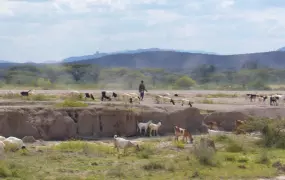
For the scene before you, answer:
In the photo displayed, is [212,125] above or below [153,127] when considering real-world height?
below

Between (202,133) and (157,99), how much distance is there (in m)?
10.2

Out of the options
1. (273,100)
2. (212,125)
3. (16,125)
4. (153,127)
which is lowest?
(212,125)

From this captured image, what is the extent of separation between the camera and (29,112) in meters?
31.6

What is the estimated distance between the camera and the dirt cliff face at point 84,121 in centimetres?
3083

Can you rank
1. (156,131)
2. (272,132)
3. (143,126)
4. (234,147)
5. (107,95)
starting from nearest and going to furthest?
(234,147), (272,132), (143,126), (156,131), (107,95)

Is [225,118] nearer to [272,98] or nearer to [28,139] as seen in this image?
[272,98]

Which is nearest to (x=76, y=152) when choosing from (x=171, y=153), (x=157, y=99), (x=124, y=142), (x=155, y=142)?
(x=124, y=142)

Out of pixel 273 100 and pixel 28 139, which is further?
pixel 273 100

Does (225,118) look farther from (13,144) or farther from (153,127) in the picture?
(13,144)

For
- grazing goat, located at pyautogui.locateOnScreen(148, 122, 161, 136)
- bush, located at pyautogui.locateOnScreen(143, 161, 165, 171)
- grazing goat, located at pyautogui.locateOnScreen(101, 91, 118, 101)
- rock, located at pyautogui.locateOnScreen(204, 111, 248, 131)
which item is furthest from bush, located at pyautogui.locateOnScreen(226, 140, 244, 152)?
grazing goat, located at pyautogui.locateOnScreen(101, 91, 118, 101)

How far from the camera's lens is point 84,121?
32375mm

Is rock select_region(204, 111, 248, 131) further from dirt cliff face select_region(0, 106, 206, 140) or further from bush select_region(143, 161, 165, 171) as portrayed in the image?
bush select_region(143, 161, 165, 171)

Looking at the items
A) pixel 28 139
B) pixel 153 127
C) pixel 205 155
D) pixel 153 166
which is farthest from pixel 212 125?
pixel 153 166

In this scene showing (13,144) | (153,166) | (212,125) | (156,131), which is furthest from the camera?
(212,125)
